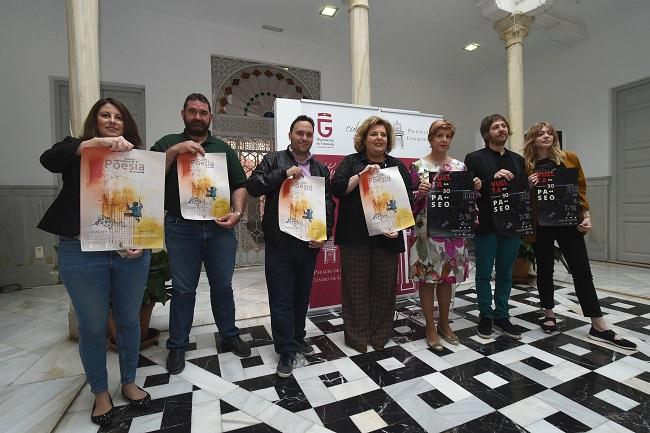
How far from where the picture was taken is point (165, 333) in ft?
9.05

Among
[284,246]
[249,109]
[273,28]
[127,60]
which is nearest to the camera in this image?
[284,246]

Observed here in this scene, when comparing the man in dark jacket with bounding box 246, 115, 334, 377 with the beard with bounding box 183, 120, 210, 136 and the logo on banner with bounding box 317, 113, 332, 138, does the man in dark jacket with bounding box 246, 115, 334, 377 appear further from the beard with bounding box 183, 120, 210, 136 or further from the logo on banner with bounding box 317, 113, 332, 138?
the logo on banner with bounding box 317, 113, 332, 138

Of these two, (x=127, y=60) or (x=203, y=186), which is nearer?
(x=203, y=186)

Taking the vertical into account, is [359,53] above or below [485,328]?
above

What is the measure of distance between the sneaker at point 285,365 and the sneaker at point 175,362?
584mm

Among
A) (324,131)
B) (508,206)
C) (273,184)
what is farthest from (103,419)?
(508,206)

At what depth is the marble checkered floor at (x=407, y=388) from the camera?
156cm

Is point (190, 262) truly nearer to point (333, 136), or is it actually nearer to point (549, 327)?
point (333, 136)

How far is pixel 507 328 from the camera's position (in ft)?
8.17

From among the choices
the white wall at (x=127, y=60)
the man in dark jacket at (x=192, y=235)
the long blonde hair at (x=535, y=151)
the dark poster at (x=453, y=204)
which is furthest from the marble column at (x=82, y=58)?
the long blonde hair at (x=535, y=151)

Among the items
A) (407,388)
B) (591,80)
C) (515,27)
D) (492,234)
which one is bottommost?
(407,388)

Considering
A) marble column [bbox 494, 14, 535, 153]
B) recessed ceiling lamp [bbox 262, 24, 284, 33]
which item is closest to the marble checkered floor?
marble column [bbox 494, 14, 535, 153]

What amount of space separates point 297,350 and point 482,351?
122 cm

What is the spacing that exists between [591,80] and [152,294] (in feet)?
22.8
